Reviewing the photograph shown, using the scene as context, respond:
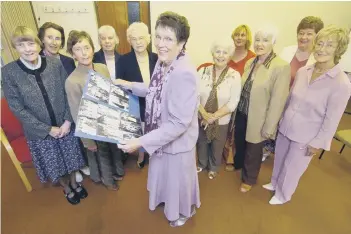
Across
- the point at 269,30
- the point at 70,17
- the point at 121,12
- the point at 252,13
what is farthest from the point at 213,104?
the point at 70,17

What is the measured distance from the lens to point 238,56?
2.40 metres

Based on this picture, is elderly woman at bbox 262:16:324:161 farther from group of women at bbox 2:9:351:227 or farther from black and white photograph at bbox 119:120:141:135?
black and white photograph at bbox 119:120:141:135

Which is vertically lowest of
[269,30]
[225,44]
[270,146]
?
[270,146]

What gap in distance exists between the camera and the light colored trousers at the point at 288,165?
1716 mm

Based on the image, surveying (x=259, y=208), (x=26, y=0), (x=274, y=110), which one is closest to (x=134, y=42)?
(x=274, y=110)

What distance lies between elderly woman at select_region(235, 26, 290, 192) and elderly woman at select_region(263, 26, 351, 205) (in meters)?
0.11

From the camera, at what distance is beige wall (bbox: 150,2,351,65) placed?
11.8 ft

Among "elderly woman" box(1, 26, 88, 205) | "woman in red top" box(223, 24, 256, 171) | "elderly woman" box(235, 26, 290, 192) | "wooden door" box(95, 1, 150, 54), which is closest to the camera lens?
"elderly woman" box(1, 26, 88, 205)

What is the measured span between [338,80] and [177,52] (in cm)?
107

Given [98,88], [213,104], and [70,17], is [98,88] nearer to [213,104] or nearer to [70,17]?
[213,104]

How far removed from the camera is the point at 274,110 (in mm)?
1665

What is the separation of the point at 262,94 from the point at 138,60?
1095 millimetres

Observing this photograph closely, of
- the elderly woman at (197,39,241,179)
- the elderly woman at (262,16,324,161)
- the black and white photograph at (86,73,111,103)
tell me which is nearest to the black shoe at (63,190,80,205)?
the black and white photograph at (86,73,111,103)

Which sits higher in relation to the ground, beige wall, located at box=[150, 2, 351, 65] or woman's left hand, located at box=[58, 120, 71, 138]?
beige wall, located at box=[150, 2, 351, 65]
